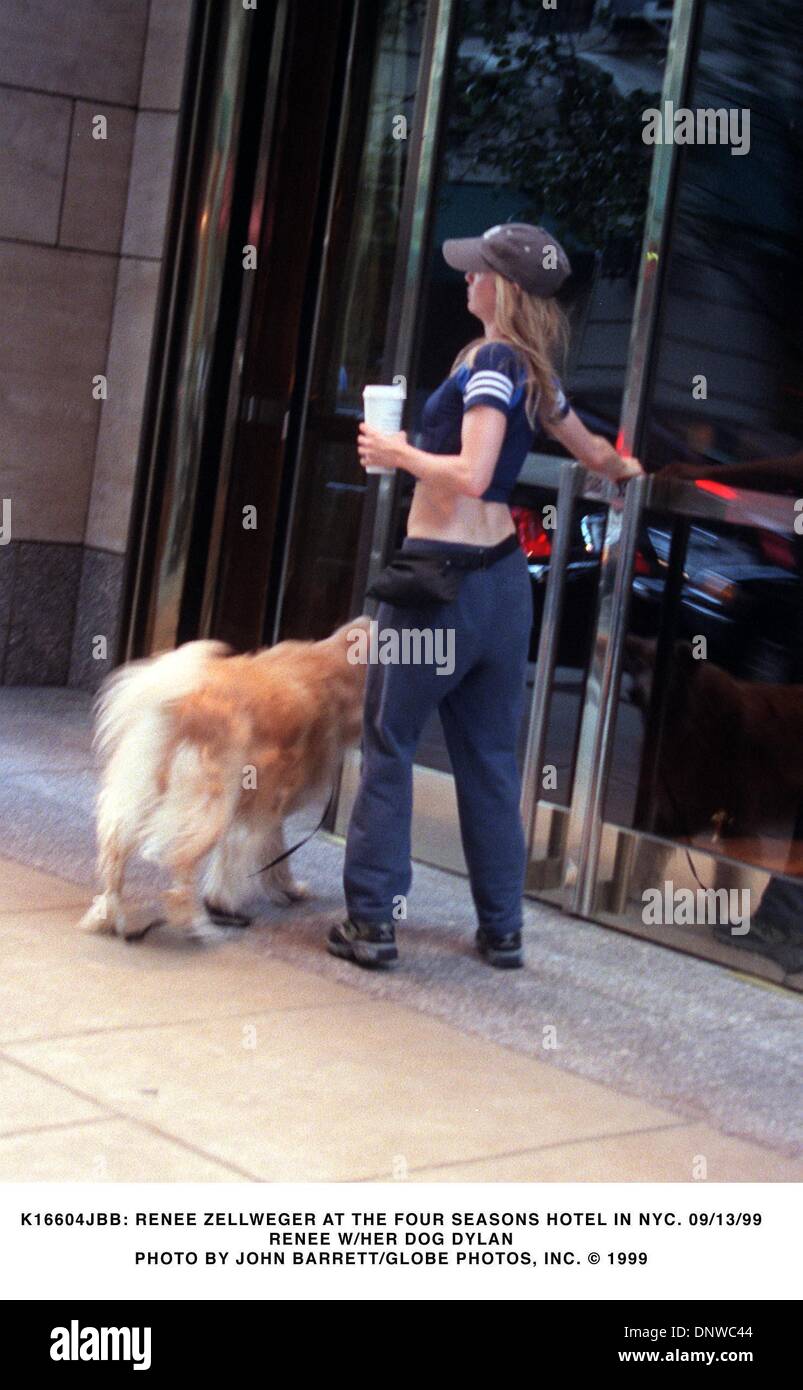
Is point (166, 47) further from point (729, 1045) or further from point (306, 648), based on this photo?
point (729, 1045)

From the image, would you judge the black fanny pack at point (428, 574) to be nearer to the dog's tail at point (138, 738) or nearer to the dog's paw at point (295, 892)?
the dog's tail at point (138, 738)

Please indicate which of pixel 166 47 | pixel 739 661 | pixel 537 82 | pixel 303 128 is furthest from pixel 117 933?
pixel 166 47

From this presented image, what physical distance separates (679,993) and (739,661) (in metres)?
1.05

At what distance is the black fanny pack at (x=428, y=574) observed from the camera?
5191 millimetres

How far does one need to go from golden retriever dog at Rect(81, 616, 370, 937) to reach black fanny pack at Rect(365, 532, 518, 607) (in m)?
0.44

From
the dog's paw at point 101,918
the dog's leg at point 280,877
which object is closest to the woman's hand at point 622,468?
the dog's leg at point 280,877

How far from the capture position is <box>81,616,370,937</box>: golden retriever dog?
521cm

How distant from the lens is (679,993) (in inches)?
217

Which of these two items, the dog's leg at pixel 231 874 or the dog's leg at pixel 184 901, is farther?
the dog's leg at pixel 231 874

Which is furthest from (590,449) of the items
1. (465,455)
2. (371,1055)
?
(371,1055)

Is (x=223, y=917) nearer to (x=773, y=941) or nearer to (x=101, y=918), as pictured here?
(x=101, y=918)

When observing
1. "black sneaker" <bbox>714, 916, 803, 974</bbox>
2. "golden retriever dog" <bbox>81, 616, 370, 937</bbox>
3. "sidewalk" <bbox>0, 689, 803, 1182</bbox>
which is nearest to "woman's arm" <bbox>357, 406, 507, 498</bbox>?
"golden retriever dog" <bbox>81, 616, 370, 937</bbox>

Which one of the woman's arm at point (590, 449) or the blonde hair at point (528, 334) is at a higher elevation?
the blonde hair at point (528, 334)

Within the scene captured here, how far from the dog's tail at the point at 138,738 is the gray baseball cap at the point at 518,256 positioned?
1.29 m
